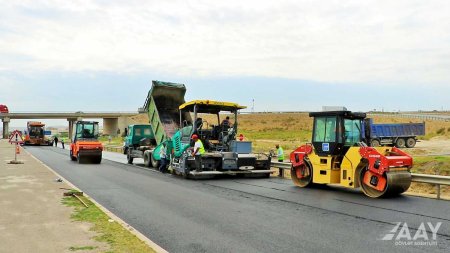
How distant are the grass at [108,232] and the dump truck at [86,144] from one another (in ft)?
54.0

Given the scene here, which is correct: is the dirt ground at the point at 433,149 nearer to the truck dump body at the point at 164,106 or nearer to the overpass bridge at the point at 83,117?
the truck dump body at the point at 164,106

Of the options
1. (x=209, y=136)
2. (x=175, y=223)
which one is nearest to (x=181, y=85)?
(x=209, y=136)

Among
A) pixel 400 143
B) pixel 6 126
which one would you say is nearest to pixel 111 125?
pixel 6 126

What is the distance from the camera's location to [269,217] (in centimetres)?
926

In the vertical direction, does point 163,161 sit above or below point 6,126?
below

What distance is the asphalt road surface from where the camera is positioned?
7.07 meters

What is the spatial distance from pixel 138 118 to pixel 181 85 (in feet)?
264

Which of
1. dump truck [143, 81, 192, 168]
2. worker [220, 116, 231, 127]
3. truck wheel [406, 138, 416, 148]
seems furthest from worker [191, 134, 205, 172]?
truck wheel [406, 138, 416, 148]

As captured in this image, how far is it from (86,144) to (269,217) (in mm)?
19493

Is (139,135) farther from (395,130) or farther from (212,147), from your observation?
(395,130)

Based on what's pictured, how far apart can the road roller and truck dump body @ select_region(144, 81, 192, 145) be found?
851 centimetres

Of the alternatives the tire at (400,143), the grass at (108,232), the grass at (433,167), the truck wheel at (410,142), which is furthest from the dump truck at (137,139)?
the truck wheel at (410,142)

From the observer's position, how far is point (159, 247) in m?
6.67

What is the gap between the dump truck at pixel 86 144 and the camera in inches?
1028
